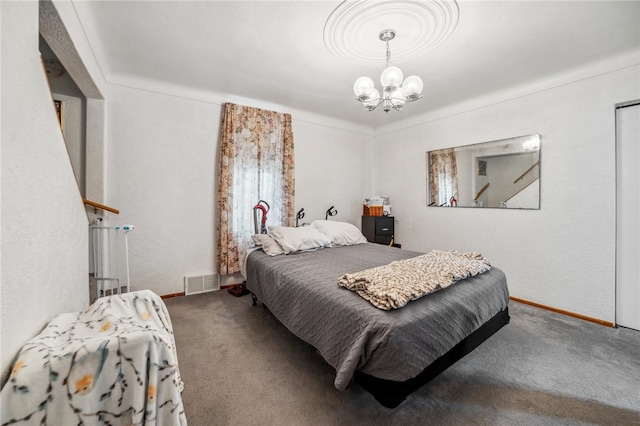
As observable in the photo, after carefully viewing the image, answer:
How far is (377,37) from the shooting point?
206 centimetres

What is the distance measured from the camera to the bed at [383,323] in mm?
1280

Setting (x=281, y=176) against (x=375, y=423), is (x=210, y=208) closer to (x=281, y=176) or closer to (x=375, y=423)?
(x=281, y=176)

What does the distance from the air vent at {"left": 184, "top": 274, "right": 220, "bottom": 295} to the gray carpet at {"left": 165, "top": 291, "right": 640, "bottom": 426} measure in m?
0.83

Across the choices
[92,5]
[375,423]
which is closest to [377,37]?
[92,5]

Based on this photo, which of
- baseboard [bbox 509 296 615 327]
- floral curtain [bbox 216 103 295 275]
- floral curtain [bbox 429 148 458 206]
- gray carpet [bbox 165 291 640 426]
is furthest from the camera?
floral curtain [bbox 429 148 458 206]

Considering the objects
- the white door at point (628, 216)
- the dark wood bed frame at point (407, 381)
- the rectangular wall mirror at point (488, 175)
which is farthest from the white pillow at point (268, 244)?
the white door at point (628, 216)

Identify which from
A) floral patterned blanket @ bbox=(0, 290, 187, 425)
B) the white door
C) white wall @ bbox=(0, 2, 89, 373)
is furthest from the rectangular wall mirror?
white wall @ bbox=(0, 2, 89, 373)

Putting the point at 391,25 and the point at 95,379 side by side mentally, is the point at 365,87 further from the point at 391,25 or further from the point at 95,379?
the point at 95,379

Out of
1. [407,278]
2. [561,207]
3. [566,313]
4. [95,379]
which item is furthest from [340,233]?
[95,379]

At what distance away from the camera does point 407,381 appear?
1.34m

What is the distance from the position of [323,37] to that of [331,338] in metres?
2.32

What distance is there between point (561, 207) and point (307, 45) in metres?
3.12

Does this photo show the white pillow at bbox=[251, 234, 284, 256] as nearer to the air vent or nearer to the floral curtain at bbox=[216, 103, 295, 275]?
the floral curtain at bbox=[216, 103, 295, 275]

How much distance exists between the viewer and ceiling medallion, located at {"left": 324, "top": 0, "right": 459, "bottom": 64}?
1741 mm
